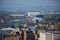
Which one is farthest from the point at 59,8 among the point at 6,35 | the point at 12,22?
the point at 6,35

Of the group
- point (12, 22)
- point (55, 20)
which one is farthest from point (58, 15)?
point (12, 22)

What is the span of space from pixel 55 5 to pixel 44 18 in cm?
31

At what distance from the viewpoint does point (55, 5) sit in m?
2.70

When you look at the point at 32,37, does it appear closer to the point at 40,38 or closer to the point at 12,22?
the point at 40,38

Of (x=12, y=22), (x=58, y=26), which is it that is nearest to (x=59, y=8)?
(x=58, y=26)

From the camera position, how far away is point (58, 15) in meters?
2.70

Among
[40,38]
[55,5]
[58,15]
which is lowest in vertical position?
[40,38]

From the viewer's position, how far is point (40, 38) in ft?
8.59

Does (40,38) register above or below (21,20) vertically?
below

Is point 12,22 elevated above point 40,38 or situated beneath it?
elevated above

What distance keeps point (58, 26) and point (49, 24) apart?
0.17 metres

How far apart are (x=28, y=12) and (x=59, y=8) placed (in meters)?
0.57

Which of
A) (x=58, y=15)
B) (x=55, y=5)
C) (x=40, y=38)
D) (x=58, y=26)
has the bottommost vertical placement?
(x=40, y=38)

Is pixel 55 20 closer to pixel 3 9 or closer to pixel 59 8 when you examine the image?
pixel 59 8
